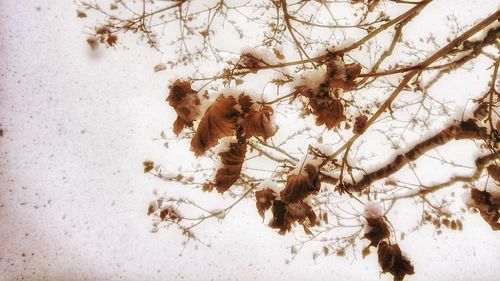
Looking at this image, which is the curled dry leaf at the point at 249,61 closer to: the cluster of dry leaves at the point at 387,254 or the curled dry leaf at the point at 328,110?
the curled dry leaf at the point at 328,110

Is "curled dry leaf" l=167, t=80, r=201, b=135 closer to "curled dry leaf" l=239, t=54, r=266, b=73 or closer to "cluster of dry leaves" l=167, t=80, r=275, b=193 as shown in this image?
"cluster of dry leaves" l=167, t=80, r=275, b=193

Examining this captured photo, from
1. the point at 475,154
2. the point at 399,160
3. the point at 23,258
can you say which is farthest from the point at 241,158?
the point at 23,258

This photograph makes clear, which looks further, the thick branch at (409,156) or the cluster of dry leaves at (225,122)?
the thick branch at (409,156)

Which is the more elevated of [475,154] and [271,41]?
[271,41]

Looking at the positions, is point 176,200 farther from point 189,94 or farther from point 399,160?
point 189,94

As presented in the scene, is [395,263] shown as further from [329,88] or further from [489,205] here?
[329,88]

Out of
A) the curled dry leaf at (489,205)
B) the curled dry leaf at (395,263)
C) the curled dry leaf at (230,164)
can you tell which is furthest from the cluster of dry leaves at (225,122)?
the curled dry leaf at (489,205)

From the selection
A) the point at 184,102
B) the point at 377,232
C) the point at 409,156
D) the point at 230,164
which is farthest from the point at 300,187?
the point at 409,156

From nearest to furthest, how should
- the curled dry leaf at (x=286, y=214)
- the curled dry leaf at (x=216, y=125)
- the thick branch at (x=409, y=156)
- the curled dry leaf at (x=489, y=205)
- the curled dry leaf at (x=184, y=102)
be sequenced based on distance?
1. the curled dry leaf at (x=216, y=125)
2. the curled dry leaf at (x=184, y=102)
3. the curled dry leaf at (x=286, y=214)
4. the curled dry leaf at (x=489, y=205)
5. the thick branch at (x=409, y=156)
